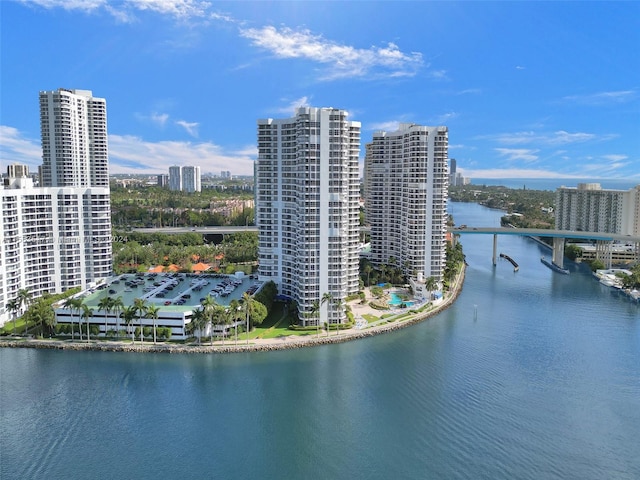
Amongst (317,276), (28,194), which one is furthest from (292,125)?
(28,194)

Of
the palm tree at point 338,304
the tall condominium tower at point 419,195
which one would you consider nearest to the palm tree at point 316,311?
the palm tree at point 338,304

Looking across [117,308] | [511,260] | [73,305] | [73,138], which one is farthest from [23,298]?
[511,260]

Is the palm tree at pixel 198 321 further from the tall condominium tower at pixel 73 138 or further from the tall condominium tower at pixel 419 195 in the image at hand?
the tall condominium tower at pixel 73 138

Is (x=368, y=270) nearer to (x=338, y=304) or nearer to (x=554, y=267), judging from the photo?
(x=338, y=304)

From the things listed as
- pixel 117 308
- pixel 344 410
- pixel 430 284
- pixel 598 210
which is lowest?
pixel 344 410

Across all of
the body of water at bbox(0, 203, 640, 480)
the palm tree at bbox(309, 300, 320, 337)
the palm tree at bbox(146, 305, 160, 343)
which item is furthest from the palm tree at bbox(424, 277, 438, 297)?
the palm tree at bbox(146, 305, 160, 343)

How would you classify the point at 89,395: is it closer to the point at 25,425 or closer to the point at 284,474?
the point at 25,425

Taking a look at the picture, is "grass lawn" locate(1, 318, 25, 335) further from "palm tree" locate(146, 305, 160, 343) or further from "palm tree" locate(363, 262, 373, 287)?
"palm tree" locate(363, 262, 373, 287)
